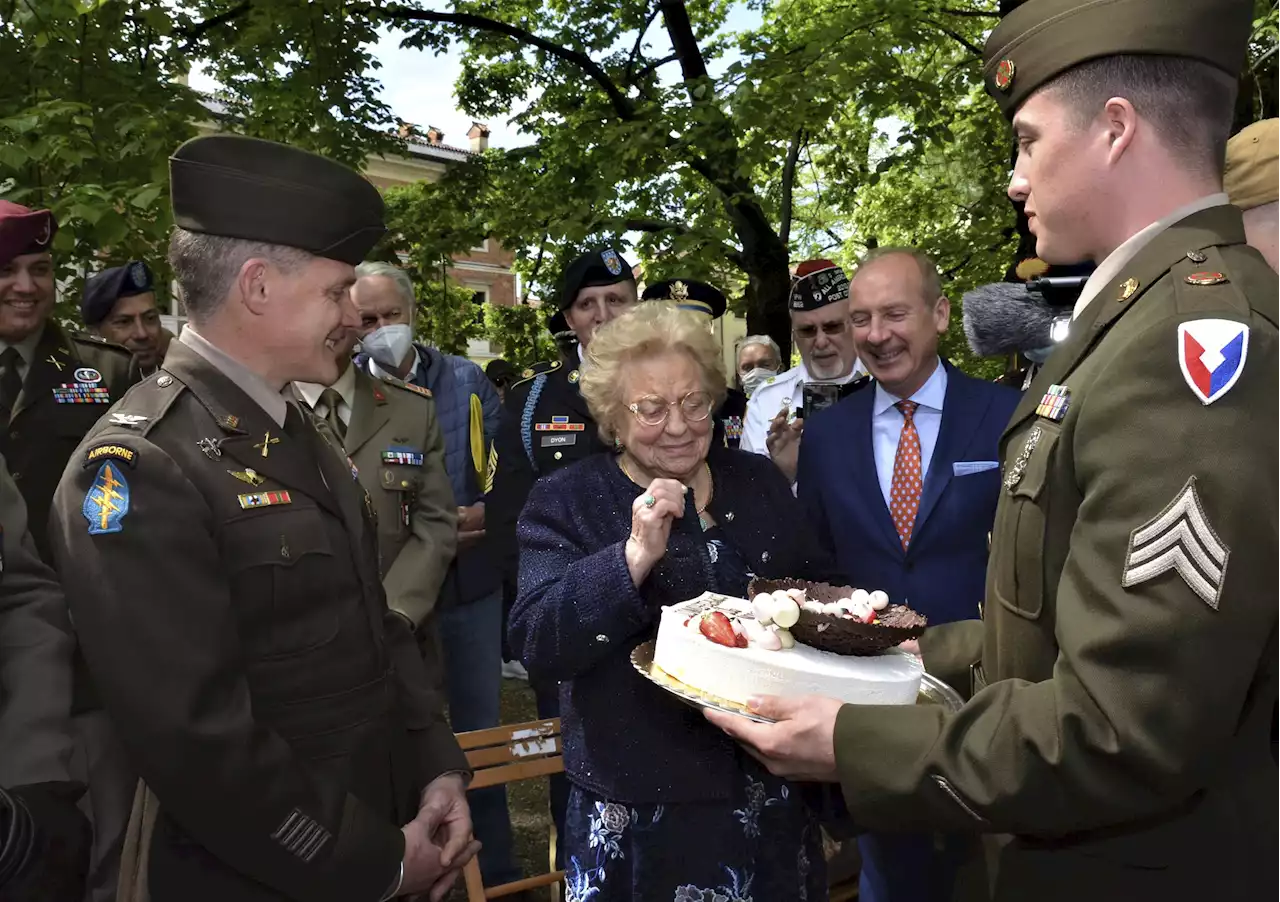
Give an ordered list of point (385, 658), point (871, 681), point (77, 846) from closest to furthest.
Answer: point (77, 846) < point (871, 681) < point (385, 658)

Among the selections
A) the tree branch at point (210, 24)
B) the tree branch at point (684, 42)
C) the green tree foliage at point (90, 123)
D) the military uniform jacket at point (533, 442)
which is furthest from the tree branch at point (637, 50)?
the military uniform jacket at point (533, 442)

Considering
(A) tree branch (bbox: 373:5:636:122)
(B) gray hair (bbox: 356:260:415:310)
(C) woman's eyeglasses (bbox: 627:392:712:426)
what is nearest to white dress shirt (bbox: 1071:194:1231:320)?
(C) woman's eyeglasses (bbox: 627:392:712:426)

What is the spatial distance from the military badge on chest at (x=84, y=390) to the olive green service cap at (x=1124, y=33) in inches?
178

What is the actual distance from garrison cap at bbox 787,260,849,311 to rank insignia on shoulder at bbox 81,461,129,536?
4004 millimetres

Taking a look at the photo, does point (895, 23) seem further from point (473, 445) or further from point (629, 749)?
point (629, 749)

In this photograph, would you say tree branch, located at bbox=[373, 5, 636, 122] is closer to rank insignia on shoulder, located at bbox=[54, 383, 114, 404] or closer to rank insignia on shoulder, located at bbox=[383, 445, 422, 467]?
rank insignia on shoulder, located at bbox=[54, 383, 114, 404]

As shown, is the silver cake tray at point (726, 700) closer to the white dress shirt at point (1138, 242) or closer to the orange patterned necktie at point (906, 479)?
the white dress shirt at point (1138, 242)

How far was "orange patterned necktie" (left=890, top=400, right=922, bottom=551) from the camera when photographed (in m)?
3.40

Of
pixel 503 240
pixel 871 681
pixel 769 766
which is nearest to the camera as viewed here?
pixel 769 766

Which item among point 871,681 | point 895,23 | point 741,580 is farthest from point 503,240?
point 871,681

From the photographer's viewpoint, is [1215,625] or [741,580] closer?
[1215,625]

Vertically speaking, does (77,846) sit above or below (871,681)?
below

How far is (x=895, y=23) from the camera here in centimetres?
869

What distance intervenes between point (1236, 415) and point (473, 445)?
4027 mm
